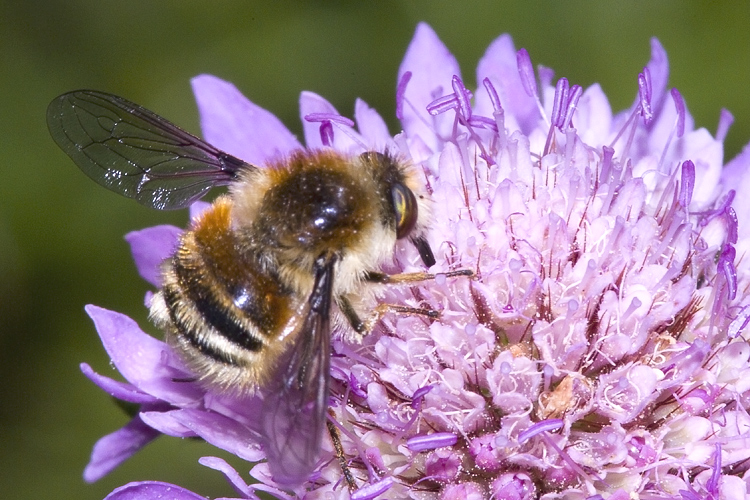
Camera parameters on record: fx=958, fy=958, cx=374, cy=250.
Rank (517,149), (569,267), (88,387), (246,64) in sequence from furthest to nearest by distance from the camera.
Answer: (246,64)
(88,387)
(517,149)
(569,267)

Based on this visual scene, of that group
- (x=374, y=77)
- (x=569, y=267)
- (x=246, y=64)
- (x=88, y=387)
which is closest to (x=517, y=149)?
(x=569, y=267)

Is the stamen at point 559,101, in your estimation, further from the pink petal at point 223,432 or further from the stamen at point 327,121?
the pink petal at point 223,432

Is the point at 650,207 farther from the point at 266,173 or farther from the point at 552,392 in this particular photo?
the point at 266,173

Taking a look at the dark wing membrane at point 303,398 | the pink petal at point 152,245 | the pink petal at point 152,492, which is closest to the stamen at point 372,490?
the dark wing membrane at point 303,398

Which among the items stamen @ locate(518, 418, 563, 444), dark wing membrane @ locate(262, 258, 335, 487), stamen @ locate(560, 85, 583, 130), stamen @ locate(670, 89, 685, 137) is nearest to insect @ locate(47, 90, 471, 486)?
dark wing membrane @ locate(262, 258, 335, 487)

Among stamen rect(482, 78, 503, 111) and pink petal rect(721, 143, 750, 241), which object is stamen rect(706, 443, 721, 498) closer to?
pink petal rect(721, 143, 750, 241)

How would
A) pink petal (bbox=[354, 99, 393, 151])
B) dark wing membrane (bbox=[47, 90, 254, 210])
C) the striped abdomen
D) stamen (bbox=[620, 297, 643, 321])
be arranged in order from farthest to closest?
1. pink petal (bbox=[354, 99, 393, 151])
2. dark wing membrane (bbox=[47, 90, 254, 210])
3. stamen (bbox=[620, 297, 643, 321])
4. the striped abdomen
